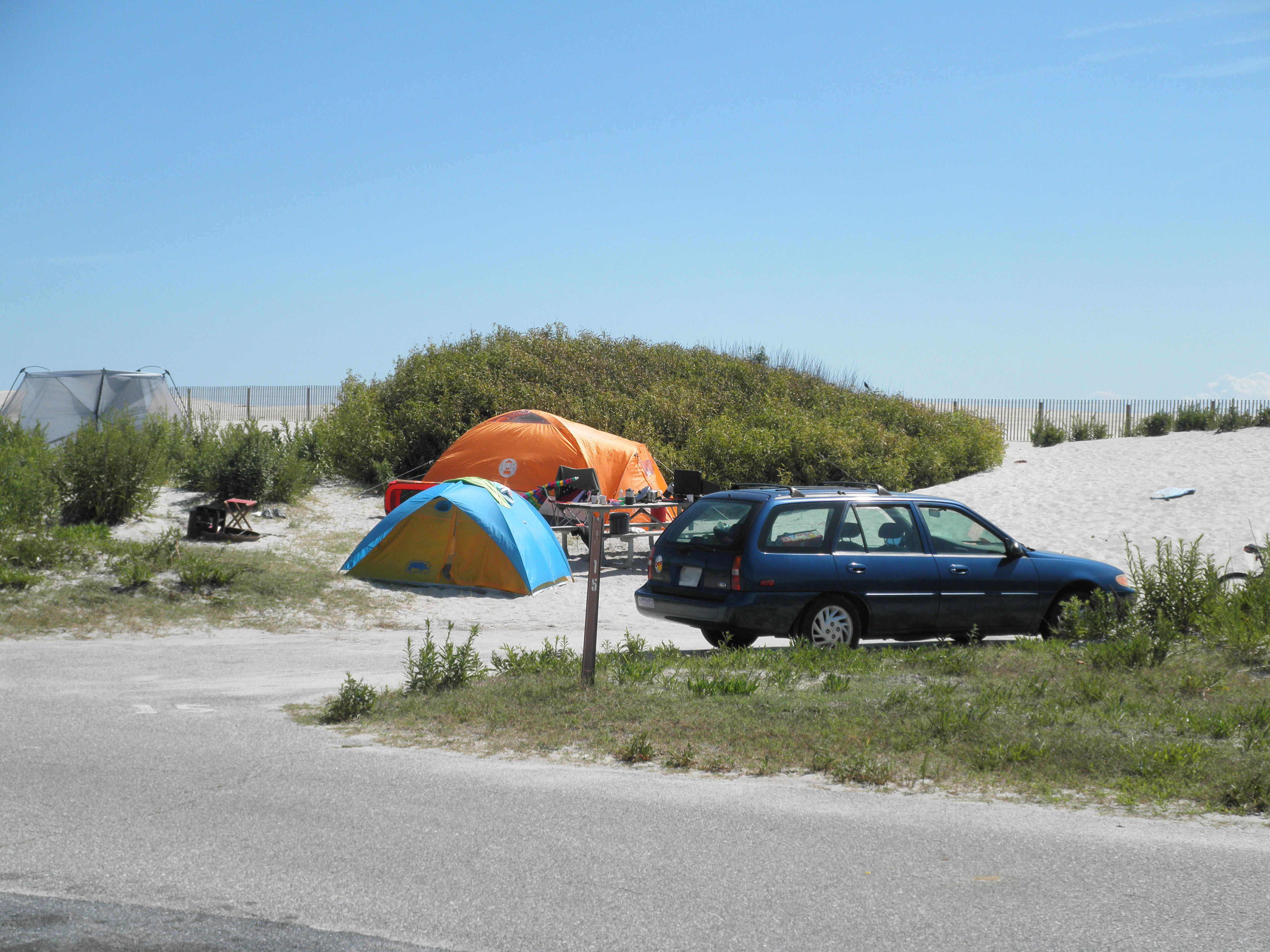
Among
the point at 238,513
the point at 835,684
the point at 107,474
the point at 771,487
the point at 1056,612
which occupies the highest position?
the point at 771,487

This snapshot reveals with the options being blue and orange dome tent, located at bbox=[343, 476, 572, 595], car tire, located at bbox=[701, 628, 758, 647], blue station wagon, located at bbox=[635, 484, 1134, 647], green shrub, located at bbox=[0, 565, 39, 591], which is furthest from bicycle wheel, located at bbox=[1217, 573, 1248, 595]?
green shrub, located at bbox=[0, 565, 39, 591]

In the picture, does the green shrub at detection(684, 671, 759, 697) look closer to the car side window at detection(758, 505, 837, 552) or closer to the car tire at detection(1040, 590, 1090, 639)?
the car side window at detection(758, 505, 837, 552)

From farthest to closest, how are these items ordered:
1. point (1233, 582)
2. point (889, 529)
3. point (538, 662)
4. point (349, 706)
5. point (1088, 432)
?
point (1088, 432) < point (1233, 582) < point (889, 529) < point (538, 662) < point (349, 706)

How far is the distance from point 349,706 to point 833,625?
14.7 ft

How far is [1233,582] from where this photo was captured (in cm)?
1168

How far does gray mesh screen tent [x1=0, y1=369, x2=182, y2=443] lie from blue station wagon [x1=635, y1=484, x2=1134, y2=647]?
17.6 m

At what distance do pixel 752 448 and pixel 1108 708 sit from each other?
18437 millimetres

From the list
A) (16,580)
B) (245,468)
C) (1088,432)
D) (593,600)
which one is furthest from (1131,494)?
(16,580)

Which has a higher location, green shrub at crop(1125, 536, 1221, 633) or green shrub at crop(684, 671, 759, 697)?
green shrub at crop(1125, 536, 1221, 633)

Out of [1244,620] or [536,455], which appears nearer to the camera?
[1244,620]

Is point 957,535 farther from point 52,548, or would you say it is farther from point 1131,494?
point 1131,494

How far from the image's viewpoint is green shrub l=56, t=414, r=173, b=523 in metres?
15.6

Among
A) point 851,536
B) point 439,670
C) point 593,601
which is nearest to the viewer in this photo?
point 593,601

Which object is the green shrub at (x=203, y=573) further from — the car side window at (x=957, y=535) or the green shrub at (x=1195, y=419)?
the green shrub at (x=1195, y=419)
